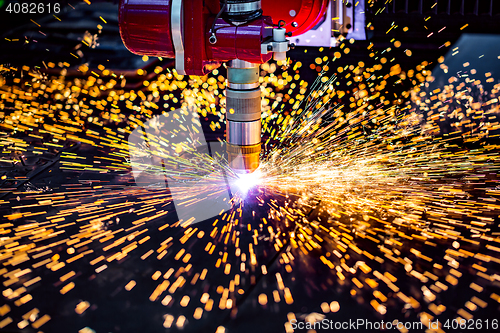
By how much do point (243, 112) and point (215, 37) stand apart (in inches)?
8.2

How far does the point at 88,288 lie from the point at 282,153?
1.13 metres

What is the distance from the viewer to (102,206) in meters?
1.38

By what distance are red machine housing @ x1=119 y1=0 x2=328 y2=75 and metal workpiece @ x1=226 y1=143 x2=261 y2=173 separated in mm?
234

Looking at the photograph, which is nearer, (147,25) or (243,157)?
(147,25)

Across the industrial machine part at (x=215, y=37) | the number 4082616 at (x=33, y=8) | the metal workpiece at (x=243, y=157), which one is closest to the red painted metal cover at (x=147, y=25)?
the industrial machine part at (x=215, y=37)

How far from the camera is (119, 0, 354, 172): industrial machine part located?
90cm

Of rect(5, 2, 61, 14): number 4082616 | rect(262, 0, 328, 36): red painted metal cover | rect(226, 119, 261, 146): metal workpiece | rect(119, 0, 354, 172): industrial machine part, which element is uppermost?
A: rect(5, 2, 61, 14): number 4082616

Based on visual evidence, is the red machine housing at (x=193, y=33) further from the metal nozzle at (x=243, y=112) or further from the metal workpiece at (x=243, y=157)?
the metal workpiece at (x=243, y=157)

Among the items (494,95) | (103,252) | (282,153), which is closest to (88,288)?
(103,252)

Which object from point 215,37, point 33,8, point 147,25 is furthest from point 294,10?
point 33,8

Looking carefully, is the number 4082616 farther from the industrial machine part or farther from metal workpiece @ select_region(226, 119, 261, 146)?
metal workpiece @ select_region(226, 119, 261, 146)

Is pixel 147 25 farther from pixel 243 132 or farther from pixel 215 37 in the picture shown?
pixel 243 132

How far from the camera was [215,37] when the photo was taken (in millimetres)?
922

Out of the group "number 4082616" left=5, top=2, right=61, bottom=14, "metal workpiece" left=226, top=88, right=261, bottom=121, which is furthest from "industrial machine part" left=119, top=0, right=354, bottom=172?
"number 4082616" left=5, top=2, right=61, bottom=14
